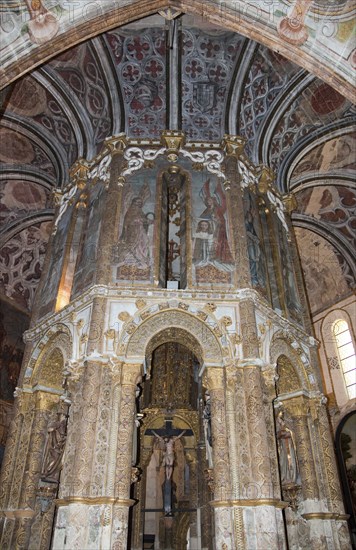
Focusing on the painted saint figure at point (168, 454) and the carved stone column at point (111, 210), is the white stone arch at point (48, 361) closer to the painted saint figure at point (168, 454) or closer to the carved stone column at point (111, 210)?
the carved stone column at point (111, 210)

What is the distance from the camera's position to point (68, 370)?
9.91 metres

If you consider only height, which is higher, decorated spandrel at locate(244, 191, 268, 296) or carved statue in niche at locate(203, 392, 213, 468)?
decorated spandrel at locate(244, 191, 268, 296)

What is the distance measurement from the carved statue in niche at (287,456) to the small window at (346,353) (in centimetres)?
736

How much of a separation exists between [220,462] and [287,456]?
2150 mm

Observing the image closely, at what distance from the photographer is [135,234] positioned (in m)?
11.7

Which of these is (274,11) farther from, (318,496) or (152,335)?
(318,496)

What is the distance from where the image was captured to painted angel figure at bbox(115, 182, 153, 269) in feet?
36.8

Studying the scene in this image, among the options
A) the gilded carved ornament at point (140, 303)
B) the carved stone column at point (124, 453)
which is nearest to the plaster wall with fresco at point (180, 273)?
the carved stone column at point (124, 453)

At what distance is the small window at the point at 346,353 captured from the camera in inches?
675

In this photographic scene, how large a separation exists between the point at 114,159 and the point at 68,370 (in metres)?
5.81

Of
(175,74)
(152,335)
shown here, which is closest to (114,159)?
(175,74)

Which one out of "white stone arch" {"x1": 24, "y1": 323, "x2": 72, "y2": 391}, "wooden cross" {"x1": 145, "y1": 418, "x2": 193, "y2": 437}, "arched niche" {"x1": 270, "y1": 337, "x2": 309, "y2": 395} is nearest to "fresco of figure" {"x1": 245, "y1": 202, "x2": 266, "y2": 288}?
"arched niche" {"x1": 270, "y1": 337, "x2": 309, "y2": 395}

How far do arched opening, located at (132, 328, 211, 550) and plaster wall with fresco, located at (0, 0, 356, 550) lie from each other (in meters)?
0.07

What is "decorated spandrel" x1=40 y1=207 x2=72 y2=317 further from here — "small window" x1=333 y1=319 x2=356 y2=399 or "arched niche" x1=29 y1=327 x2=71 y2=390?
"small window" x1=333 y1=319 x2=356 y2=399
